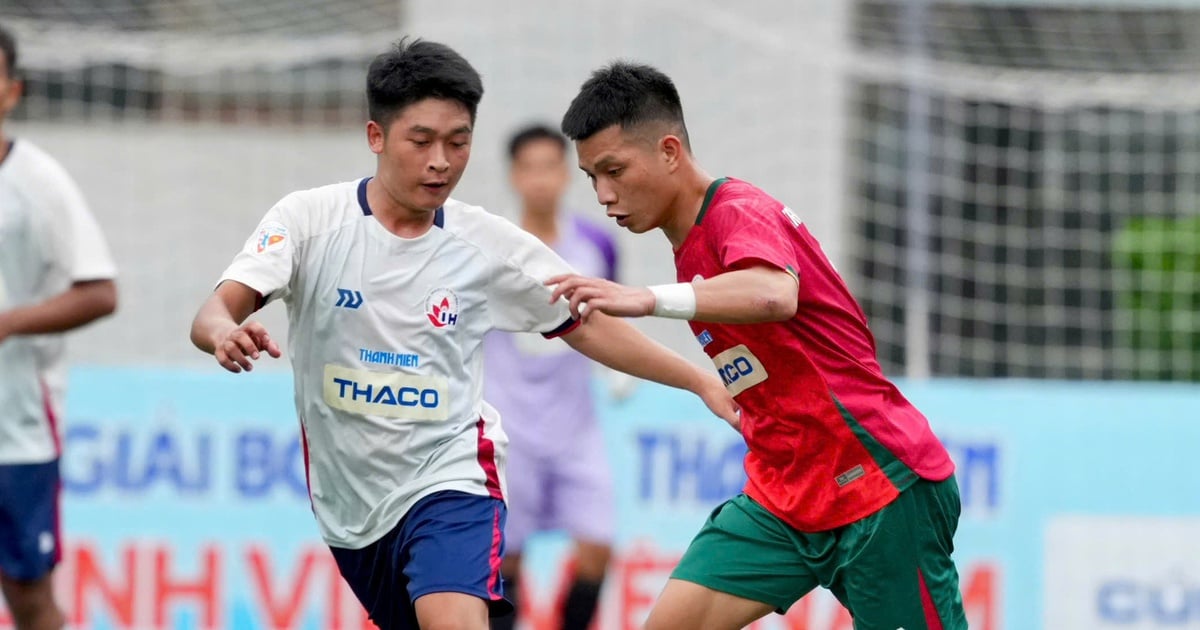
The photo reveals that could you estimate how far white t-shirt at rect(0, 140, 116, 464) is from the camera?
18.2 ft

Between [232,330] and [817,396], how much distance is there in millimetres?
1484

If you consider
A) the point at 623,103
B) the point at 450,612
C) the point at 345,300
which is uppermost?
the point at 623,103

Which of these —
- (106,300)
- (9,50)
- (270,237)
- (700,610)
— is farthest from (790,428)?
(9,50)

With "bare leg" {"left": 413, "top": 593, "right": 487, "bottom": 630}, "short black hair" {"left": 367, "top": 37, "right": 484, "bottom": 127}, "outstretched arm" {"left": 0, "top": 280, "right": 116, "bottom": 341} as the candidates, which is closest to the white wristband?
"short black hair" {"left": 367, "top": 37, "right": 484, "bottom": 127}

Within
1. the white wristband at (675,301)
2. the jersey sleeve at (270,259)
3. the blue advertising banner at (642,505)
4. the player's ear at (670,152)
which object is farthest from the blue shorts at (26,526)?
the white wristband at (675,301)

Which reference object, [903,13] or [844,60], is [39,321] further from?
[903,13]

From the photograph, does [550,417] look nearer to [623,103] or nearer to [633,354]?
[633,354]

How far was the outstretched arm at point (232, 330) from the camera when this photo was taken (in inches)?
136

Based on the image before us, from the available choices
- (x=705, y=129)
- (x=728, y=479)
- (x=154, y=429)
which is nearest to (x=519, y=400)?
(x=728, y=479)

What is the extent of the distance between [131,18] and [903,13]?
4377mm

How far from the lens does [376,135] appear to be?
167 inches

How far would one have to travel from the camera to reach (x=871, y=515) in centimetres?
429

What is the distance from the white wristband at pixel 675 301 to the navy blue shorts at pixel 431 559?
33.0 inches

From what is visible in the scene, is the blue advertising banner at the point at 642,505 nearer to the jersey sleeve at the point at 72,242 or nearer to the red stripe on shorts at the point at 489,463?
the jersey sleeve at the point at 72,242
